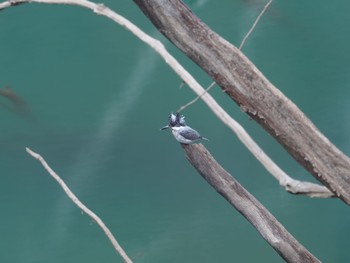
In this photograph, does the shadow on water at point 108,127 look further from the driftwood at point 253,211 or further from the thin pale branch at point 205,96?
the thin pale branch at point 205,96

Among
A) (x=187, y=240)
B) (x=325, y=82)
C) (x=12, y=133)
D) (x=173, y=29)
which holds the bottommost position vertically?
(x=187, y=240)

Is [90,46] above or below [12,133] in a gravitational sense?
above

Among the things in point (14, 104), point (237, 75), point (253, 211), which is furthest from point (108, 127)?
point (237, 75)

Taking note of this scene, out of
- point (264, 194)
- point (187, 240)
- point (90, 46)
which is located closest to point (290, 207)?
point (264, 194)

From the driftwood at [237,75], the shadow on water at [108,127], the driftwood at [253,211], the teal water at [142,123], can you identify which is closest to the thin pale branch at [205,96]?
the driftwood at [237,75]

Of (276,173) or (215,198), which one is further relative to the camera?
(215,198)

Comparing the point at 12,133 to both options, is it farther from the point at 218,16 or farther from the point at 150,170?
the point at 218,16

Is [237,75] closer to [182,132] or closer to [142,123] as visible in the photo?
[182,132]

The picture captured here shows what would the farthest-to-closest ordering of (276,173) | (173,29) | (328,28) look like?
(328,28), (276,173), (173,29)
